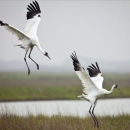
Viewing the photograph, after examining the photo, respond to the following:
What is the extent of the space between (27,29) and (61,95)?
1373 cm

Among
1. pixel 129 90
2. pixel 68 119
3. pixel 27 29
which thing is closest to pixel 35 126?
pixel 68 119

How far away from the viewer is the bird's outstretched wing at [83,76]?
10.7 metres

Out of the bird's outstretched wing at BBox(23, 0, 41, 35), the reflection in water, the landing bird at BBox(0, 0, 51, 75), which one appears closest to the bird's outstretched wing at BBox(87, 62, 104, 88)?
the reflection in water

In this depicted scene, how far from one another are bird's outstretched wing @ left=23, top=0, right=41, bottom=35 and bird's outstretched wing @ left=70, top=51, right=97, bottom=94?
1388 millimetres

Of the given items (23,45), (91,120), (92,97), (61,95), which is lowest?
(61,95)

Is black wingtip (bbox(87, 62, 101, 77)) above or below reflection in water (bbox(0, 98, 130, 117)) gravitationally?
above

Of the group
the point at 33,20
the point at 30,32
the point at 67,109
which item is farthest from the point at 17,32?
the point at 67,109

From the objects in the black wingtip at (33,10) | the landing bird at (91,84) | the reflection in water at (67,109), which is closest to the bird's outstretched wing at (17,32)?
the black wingtip at (33,10)

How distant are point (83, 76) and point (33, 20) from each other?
2283 millimetres

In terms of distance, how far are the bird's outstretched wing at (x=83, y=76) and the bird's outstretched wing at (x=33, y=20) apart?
4.55 feet

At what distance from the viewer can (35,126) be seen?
10.3 meters

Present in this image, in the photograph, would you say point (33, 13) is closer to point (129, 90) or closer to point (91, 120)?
point (91, 120)

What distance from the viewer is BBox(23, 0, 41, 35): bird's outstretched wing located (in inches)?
465

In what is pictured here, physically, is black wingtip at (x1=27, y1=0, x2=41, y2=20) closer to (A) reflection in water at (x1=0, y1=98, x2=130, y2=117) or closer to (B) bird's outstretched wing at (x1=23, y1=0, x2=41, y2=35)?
(B) bird's outstretched wing at (x1=23, y1=0, x2=41, y2=35)
